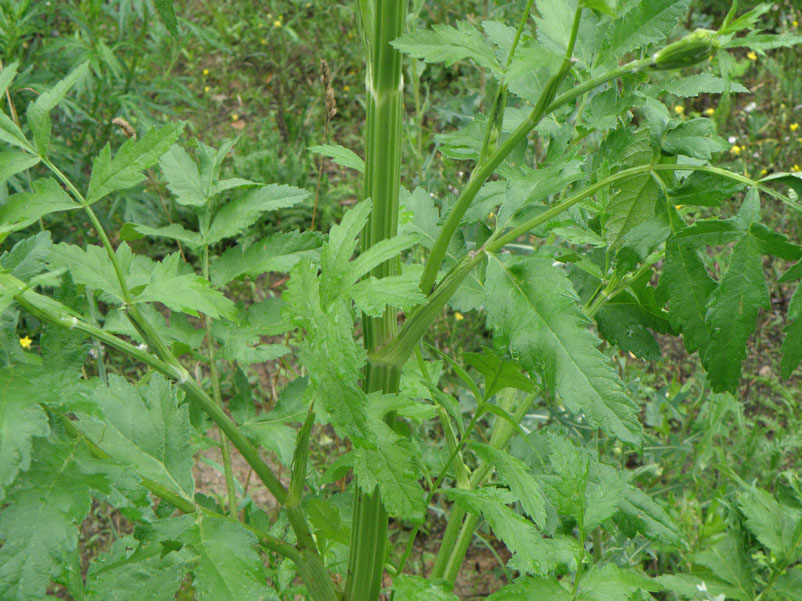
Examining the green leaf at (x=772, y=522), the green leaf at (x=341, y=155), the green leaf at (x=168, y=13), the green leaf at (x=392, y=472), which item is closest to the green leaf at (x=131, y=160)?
the green leaf at (x=168, y=13)

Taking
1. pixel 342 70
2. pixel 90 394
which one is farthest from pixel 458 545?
pixel 342 70

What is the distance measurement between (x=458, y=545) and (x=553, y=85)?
81 centimetres

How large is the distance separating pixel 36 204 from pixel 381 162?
43 cm

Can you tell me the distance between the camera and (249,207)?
1.21 m

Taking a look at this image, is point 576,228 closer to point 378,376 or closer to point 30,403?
point 378,376

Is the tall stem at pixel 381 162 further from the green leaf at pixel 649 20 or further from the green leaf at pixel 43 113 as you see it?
the green leaf at pixel 43 113

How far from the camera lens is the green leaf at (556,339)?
0.86 metres

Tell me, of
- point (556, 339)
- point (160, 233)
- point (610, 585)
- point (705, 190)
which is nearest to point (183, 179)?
point (160, 233)

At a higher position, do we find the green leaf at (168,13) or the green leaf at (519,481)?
the green leaf at (168,13)

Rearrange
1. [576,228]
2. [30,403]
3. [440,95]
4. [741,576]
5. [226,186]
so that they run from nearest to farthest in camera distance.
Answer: [30,403] → [576,228] → [226,186] → [741,576] → [440,95]

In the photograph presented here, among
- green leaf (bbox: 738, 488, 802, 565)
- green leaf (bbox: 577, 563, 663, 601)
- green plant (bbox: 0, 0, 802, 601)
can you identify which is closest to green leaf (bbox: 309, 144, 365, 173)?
green plant (bbox: 0, 0, 802, 601)

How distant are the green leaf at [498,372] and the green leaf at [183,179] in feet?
1.68

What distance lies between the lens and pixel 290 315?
849mm

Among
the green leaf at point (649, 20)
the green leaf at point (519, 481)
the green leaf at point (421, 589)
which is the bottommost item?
the green leaf at point (421, 589)
